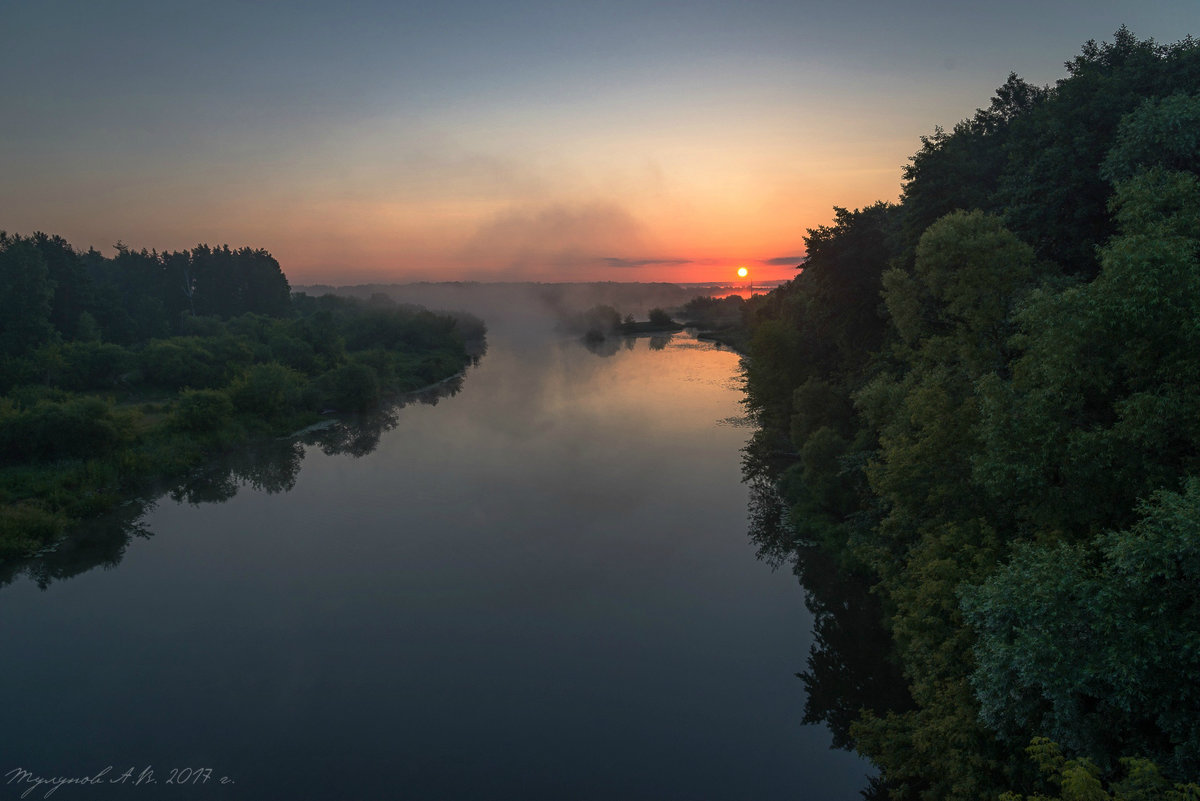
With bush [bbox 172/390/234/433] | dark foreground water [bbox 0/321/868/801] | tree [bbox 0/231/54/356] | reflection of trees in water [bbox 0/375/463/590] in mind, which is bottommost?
dark foreground water [bbox 0/321/868/801]

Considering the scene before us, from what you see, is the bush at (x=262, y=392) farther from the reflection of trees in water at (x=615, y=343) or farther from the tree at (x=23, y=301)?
the reflection of trees in water at (x=615, y=343)

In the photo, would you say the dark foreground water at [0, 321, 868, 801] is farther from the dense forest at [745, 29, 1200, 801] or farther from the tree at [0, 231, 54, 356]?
the tree at [0, 231, 54, 356]

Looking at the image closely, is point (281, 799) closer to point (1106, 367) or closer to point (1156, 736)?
point (1156, 736)

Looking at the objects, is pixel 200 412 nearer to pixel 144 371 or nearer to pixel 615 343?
pixel 144 371

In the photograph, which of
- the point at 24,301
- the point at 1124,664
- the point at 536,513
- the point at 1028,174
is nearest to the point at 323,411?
the point at 24,301

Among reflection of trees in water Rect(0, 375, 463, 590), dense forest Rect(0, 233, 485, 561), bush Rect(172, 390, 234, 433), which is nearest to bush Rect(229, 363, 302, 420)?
dense forest Rect(0, 233, 485, 561)

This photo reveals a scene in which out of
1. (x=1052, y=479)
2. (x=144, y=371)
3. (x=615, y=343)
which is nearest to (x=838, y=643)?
(x=1052, y=479)
